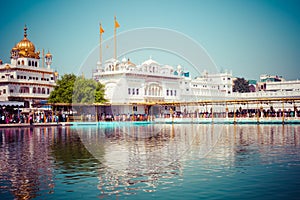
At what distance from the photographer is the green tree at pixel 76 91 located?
182 feet

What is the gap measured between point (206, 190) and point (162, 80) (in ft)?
201

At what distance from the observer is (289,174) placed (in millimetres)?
12516

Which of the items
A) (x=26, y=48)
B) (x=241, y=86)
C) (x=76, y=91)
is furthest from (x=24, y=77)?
(x=241, y=86)

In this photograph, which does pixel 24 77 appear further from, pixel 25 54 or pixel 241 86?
Answer: pixel 241 86

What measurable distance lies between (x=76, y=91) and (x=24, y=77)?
1110 centimetres

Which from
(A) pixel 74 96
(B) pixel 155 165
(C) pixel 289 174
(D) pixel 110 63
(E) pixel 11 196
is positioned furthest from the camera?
(D) pixel 110 63

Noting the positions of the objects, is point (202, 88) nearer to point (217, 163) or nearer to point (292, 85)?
point (292, 85)

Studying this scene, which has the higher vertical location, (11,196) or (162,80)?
(162,80)

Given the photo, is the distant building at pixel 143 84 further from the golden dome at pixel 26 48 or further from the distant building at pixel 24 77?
the golden dome at pixel 26 48

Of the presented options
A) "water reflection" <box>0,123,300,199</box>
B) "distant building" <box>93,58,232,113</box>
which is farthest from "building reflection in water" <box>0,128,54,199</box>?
"distant building" <box>93,58,232,113</box>

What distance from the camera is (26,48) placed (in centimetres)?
6450

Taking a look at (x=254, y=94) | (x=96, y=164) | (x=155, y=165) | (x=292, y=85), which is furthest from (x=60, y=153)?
(x=292, y=85)

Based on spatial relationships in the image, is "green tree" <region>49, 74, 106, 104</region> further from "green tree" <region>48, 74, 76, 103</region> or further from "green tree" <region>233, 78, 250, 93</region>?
"green tree" <region>233, 78, 250, 93</region>

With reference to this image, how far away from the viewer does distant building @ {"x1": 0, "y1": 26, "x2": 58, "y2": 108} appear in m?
57.9
